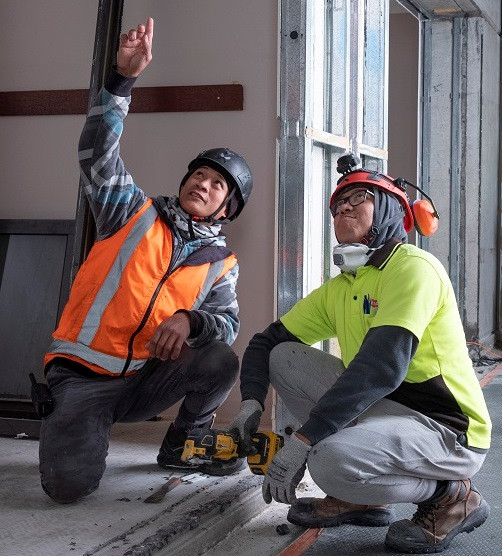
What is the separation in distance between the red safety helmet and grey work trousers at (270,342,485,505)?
71 cm

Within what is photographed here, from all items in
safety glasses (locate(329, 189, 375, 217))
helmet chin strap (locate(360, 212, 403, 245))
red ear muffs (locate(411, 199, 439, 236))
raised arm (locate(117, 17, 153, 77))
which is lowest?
helmet chin strap (locate(360, 212, 403, 245))

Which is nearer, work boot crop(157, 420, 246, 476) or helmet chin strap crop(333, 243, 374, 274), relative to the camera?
helmet chin strap crop(333, 243, 374, 274)

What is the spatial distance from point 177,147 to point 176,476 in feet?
5.63

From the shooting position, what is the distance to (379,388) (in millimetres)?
2846

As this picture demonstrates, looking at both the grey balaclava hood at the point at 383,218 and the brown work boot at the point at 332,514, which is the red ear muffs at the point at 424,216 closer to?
the grey balaclava hood at the point at 383,218

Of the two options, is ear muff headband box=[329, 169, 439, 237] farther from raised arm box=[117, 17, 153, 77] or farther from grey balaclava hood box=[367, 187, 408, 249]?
raised arm box=[117, 17, 153, 77]

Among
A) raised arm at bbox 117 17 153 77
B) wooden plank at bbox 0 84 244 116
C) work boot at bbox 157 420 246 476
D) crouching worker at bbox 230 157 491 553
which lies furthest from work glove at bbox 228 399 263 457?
wooden plank at bbox 0 84 244 116

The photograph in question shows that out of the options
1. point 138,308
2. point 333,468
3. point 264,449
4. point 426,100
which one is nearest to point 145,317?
point 138,308

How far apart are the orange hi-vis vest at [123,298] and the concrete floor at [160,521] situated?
0.50 metres

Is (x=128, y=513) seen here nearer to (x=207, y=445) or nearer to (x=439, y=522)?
(x=207, y=445)

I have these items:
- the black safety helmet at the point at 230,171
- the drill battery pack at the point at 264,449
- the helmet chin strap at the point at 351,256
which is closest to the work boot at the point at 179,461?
the drill battery pack at the point at 264,449

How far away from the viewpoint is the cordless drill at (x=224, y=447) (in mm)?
3092

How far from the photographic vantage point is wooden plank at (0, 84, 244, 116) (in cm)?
439

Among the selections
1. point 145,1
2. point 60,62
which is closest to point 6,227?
point 60,62
